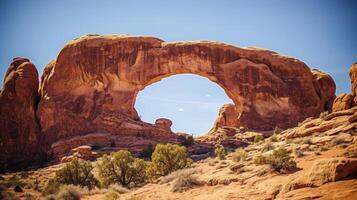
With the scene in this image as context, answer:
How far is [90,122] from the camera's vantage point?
110 feet

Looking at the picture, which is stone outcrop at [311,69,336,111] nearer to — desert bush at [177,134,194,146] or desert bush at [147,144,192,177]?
desert bush at [177,134,194,146]

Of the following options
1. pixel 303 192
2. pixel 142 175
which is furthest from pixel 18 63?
pixel 303 192

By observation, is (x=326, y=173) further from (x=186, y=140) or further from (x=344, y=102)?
(x=186, y=140)

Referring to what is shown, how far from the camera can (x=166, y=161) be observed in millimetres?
16906

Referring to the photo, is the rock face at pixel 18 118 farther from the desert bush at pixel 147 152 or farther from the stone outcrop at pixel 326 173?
the stone outcrop at pixel 326 173

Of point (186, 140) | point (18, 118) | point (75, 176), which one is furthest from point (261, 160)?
point (18, 118)

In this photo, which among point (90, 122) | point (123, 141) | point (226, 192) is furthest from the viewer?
point (90, 122)

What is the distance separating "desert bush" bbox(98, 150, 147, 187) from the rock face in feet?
55.2

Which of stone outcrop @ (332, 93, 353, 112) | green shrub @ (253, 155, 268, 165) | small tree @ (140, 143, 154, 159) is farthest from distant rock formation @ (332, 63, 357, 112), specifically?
small tree @ (140, 143, 154, 159)

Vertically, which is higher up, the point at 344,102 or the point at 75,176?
the point at 344,102

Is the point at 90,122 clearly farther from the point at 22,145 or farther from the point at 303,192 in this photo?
the point at 303,192

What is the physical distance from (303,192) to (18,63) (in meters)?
36.9

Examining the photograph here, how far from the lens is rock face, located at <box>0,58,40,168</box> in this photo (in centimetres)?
3072

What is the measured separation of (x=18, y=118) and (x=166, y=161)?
73.9 feet
